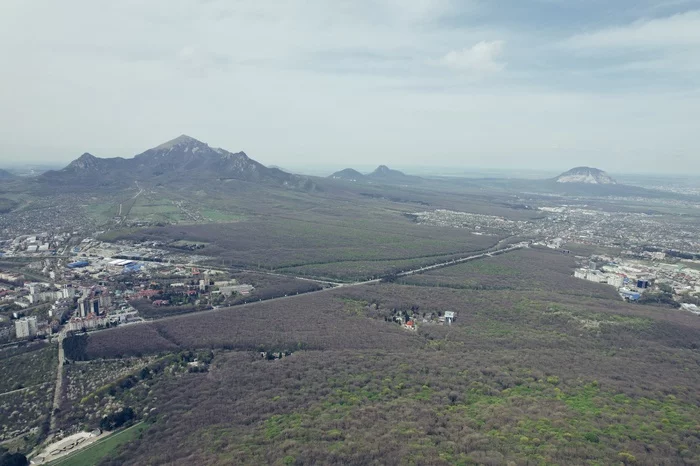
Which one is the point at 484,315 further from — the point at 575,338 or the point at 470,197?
the point at 470,197

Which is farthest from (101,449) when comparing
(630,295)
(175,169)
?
(175,169)

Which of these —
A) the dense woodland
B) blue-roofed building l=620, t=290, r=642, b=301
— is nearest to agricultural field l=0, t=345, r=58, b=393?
the dense woodland

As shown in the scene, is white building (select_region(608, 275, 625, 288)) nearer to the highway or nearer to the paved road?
the highway

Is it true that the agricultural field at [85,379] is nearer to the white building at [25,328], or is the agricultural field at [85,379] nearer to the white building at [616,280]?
the white building at [25,328]

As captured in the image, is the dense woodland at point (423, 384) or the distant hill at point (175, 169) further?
the distant hill at point (175, 169)

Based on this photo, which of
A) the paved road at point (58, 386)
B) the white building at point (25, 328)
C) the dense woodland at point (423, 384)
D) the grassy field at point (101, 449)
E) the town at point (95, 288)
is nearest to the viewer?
the dense woodland at point (423, 384)

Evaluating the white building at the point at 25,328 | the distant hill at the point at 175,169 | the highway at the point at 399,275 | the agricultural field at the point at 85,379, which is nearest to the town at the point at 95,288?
the white building at the point at 25,328

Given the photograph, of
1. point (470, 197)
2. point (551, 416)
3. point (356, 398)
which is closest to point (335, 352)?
point (356, 398)
